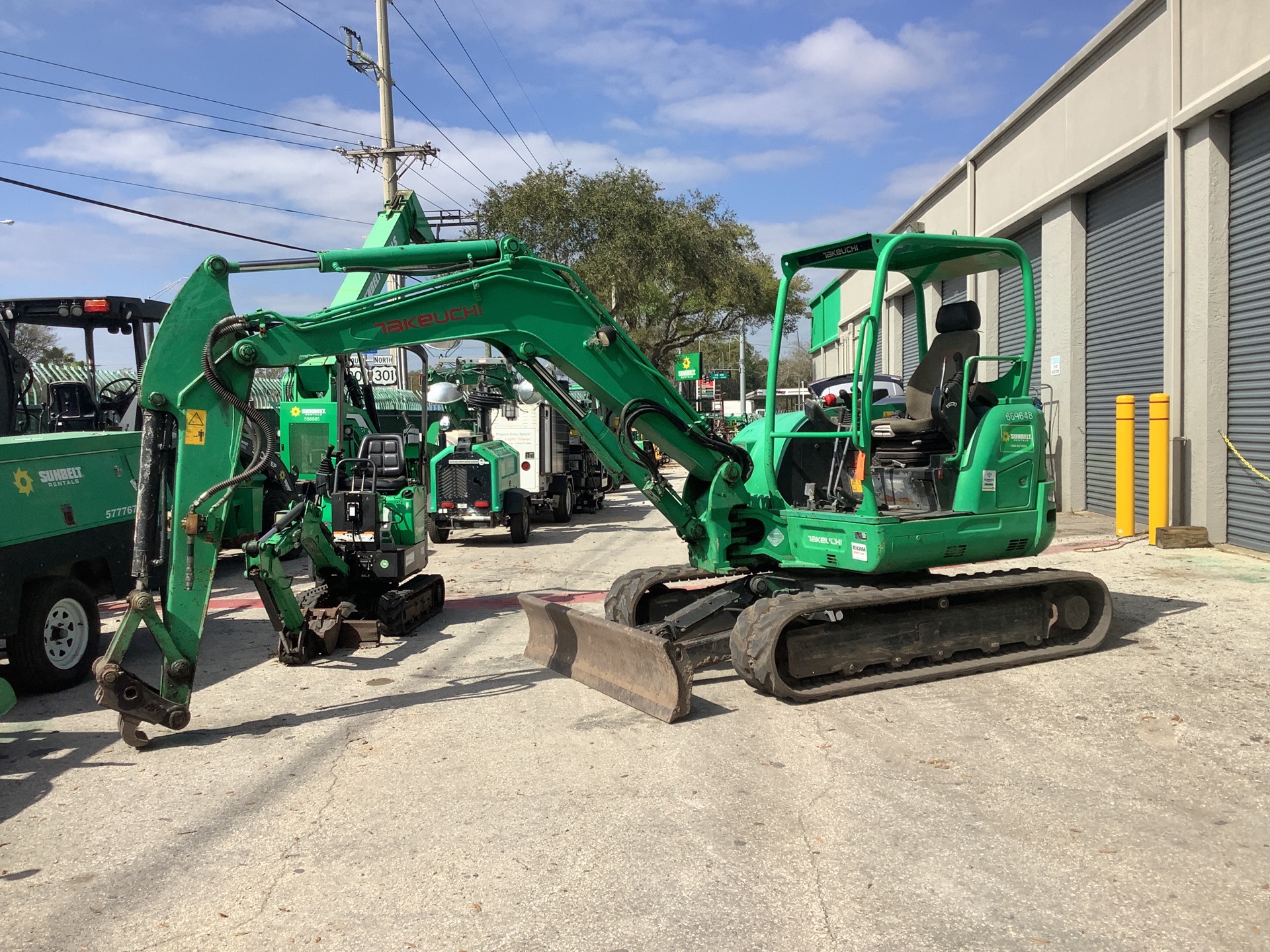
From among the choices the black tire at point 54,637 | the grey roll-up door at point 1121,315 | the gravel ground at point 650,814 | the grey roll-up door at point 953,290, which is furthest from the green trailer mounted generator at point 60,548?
the grey roll-up door at point 953,290

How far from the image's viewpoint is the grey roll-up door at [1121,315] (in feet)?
42.2

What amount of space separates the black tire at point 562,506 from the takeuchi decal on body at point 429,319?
11.7 meters

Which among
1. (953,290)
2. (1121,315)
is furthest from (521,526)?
(953,290)

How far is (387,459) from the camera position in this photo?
9266mm

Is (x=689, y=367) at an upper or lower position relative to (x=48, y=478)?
upper

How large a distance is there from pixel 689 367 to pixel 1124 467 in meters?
18.4

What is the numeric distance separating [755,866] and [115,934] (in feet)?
8.00

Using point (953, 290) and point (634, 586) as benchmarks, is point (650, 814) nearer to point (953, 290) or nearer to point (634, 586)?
point (634, 586)

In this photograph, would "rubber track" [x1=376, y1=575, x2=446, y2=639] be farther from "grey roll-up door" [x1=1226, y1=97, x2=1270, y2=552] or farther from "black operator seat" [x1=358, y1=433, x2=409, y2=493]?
"grey roll-up door" [x1=1226, y1=97, x2=1270, y2=552]

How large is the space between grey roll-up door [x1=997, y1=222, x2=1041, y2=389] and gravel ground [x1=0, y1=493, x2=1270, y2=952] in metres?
10.7

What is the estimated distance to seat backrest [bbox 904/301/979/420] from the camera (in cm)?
727

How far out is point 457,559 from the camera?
13352 millimetres

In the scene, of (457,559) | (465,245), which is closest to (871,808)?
(465,245)

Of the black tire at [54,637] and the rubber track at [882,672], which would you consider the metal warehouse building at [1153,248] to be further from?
the black tire at [54,637]
